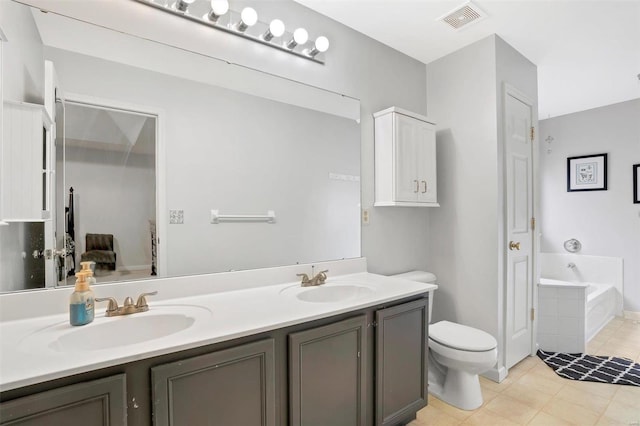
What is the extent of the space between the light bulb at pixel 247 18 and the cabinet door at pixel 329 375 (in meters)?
1.58

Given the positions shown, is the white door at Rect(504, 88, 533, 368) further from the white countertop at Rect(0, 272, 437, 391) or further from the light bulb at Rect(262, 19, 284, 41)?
the light bulb at Rect(262, 19, 284, 41)

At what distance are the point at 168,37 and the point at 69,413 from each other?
1560 millimetres

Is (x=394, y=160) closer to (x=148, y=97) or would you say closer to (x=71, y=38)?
(x=148, y=97)

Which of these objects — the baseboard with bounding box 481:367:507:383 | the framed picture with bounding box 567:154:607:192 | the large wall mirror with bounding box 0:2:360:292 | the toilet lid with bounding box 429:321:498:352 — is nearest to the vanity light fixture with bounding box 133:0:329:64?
the large wall mirror with bounding box 0:2:360:292

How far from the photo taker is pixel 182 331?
3.55 ft

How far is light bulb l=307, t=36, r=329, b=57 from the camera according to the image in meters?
1.96

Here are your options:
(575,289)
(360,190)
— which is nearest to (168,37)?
(360,190)

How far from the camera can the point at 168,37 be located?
5.08 ft

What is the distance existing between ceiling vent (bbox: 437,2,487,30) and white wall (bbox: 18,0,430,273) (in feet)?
1.52

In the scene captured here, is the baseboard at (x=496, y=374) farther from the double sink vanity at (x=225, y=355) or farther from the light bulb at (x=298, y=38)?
the light bulb at (x=298, y=38)

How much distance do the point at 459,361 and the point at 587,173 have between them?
3.52m

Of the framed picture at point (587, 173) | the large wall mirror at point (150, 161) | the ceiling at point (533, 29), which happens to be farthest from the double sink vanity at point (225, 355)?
the framed picture at point (587, 173)

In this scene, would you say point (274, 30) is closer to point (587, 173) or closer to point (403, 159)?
point (403, 159)

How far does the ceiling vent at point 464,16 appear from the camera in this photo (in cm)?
202
